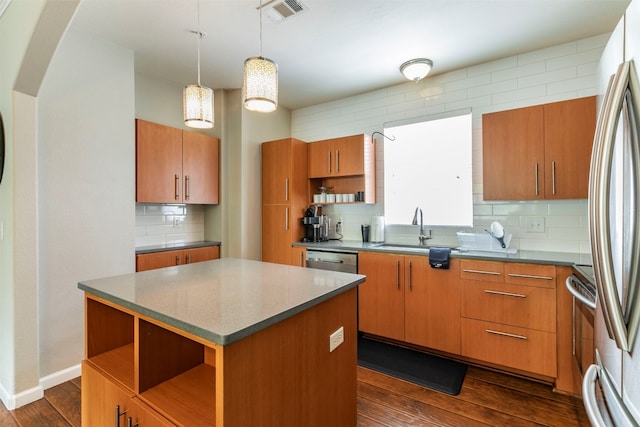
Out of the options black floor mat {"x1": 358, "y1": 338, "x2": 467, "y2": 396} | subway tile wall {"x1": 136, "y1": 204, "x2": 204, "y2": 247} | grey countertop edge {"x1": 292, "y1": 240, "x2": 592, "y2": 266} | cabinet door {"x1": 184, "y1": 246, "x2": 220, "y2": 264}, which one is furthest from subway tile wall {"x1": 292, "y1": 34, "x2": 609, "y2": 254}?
subway tile wall {"x1": 136, "y1": 204, "x2": 204, "y2": 247}

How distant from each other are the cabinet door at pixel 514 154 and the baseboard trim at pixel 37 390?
3.83m

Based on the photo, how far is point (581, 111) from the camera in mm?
2342

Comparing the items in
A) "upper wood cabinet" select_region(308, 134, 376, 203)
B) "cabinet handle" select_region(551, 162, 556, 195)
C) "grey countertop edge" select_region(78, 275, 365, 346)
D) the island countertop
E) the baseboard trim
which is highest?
"upper wood cabinet" select_region(308, 134, 376, 203)

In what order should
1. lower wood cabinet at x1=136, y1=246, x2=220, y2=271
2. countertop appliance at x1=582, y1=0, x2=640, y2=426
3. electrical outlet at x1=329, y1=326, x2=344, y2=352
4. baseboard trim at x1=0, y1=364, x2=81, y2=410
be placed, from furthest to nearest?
lower wood cabinet at x1=136, y1=246, x2=220, y2=271 < baseboard trim at x1=0, y1=364, x2=81, y2=410 < electrical outlet at x1=329, y1=326, x2=344, y2=352 < countertop appliance at x1=582, y1=0, x2=640, y2=426

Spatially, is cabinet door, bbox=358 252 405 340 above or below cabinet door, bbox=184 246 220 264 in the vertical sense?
below

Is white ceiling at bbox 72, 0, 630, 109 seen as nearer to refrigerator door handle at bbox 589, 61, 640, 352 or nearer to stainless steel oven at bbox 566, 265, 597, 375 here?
refrigerator door handle at bbox 589, 61, 640, 352

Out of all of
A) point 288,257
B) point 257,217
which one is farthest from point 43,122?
point 288,257

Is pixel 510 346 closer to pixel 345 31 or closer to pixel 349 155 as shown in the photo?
pixel 349 155

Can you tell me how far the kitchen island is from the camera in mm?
1007

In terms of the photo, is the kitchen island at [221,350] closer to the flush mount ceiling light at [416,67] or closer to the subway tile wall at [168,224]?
the subway tile wall at [168,224]

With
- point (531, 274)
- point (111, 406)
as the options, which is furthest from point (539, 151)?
point (111, 406)

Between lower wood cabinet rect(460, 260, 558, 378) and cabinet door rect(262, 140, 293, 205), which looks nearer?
lower wood cabinet rect(460, 260, 558, 378)

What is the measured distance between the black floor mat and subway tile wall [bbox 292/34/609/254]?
1196 mm

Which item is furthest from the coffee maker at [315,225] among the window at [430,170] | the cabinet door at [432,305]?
the cabinet door at [432,305]
